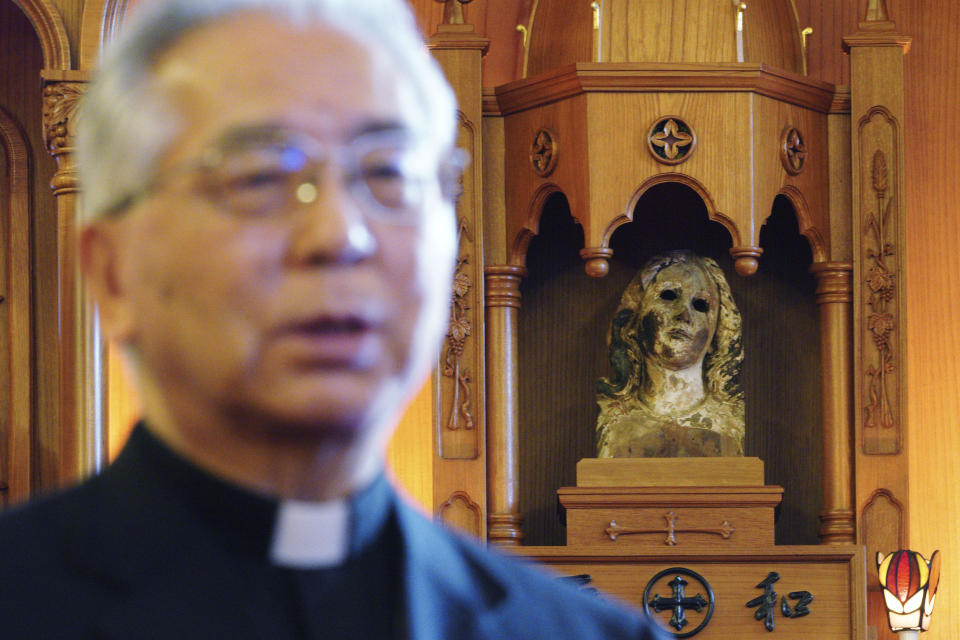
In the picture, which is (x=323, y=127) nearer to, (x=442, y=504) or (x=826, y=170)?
(x=442, y=504)

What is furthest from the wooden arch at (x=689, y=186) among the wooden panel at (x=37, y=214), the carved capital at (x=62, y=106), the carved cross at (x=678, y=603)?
the wooden panel at (x=37, y=214)

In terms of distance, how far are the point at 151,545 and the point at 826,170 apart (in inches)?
157

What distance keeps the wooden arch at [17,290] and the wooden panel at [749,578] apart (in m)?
1.72

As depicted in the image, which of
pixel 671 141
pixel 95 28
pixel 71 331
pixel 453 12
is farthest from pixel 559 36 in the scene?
pixel 71 331

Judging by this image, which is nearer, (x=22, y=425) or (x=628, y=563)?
Answer: (x=628, y=563)

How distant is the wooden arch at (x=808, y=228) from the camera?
4.54 m

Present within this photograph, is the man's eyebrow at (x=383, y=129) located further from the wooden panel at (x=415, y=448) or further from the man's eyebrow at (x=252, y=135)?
the wooden panel at (x=415, y=448)

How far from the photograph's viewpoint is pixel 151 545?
0.85 m

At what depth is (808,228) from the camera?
15.0ft

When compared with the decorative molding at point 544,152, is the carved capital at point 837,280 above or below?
below

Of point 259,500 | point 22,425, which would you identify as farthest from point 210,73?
point 22,425

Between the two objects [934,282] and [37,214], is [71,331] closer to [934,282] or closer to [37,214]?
[37,214]

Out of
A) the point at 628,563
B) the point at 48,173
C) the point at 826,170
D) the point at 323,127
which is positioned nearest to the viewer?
the point at 323,127

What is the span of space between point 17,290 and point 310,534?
4374 millimetres
